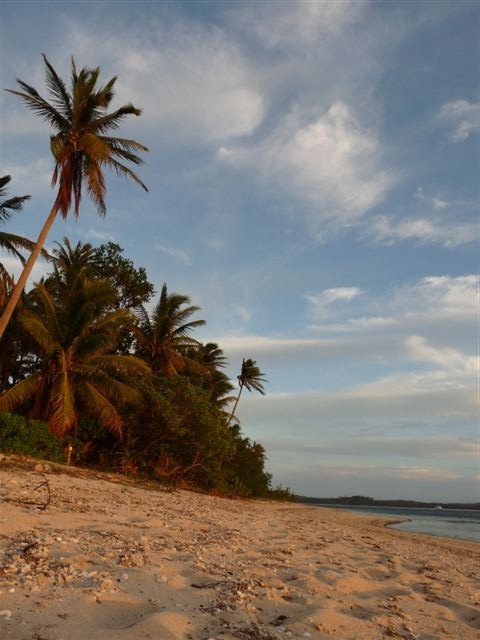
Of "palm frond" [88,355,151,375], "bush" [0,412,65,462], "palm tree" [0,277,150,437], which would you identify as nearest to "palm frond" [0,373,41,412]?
"palm tree" [0,277,150,437]

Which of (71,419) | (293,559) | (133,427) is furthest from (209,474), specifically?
(293,559)

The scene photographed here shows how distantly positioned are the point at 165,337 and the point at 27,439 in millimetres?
13522

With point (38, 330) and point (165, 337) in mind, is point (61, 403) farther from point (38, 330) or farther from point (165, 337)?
point (165, 337)

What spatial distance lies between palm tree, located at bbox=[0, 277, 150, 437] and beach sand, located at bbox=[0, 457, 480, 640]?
34.1 feet

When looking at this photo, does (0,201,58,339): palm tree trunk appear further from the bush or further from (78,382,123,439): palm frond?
(78,382,123,439): palm frond

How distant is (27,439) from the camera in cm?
1473

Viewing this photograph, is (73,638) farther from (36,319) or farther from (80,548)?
(36,319)

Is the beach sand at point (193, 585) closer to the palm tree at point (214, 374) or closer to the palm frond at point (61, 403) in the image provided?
the palm frond at point (61, 403)

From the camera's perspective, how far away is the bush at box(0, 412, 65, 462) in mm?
14281

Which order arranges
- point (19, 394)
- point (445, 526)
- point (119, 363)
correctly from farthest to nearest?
1. point (445, 526)
2. point (119, 363)
3. point (19, 394)

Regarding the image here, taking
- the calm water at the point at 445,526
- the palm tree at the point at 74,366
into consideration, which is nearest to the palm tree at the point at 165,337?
the palm tree at the point at 74,366

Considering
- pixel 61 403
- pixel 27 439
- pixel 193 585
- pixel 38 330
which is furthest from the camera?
pixel 38 330

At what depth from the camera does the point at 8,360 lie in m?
24.1

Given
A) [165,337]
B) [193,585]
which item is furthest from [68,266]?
[193,585]
